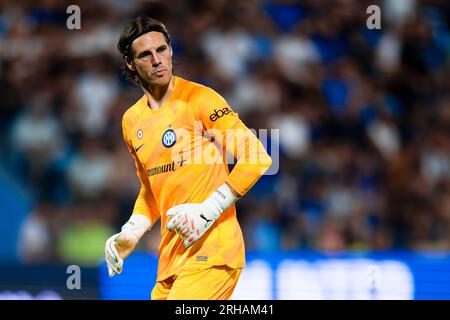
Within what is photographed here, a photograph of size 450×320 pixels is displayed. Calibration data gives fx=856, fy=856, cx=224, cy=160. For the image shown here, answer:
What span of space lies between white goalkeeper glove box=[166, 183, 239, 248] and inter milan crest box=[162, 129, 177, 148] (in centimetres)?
45

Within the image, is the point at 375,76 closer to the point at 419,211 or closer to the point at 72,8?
the point at 419,211

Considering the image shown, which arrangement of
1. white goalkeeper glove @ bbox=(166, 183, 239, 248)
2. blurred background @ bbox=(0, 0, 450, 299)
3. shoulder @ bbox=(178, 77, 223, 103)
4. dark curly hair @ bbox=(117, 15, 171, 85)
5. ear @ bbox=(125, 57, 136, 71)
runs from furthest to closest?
blurred background @ bbox=(0, 0, 450, 299) < ear @ bbox=(125, 57, 136, 71) < dark curly hair @ bbox=(117, 15, 171, 85) < shoulder @ bbox=(178, 77, 223, 103) < white goalkeeper glove @ bbox=(166, 183, 239, 248)

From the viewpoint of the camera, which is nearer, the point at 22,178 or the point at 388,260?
the point at 388,260

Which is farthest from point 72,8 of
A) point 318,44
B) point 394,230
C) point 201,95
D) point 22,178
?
point 201,95

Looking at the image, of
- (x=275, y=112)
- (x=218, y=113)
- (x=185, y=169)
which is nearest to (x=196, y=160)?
(x=185, y=169)

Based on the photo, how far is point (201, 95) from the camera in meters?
5.19

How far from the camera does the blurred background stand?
922 cm

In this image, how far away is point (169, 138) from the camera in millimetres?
5211

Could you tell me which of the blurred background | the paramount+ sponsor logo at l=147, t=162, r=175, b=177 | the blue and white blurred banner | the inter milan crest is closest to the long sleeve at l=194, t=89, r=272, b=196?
the inter milan crest

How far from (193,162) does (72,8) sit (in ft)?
19.1

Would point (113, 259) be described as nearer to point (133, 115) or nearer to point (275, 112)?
point (133, 115)

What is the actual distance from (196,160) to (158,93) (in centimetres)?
52

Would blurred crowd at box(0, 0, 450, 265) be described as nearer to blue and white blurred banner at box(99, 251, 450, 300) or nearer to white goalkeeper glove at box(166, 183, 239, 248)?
blue and white blurred banner at box(99, 251, 450, 300)

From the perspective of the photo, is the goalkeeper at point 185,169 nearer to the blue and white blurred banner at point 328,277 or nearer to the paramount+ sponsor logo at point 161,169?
the paramount+ sponsor logo at point 161,169
